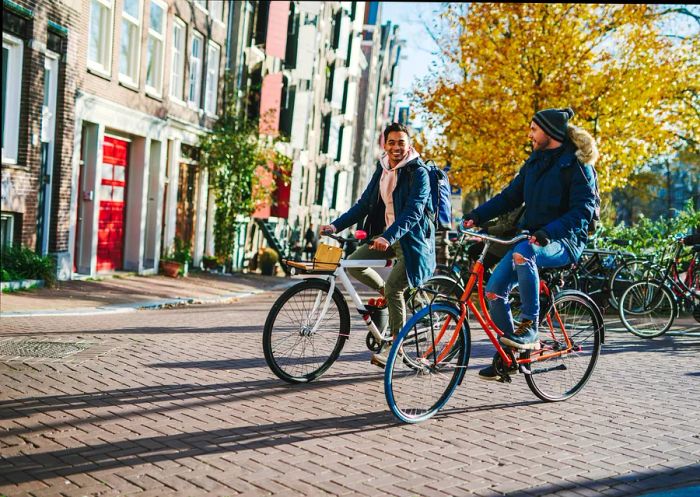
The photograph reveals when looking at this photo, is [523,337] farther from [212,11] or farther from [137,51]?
[212,11]

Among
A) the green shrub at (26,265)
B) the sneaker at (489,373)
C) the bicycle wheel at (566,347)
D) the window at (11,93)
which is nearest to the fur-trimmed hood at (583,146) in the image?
the bicycle wheel at (566,347)

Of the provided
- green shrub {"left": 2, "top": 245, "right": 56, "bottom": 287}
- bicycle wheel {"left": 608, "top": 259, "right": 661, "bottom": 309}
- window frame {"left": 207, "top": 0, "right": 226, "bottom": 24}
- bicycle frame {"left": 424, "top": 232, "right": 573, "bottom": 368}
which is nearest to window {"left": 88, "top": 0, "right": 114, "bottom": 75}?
green shrub {"left": 2, "top": 245, "right": 56, "bottom": 287}

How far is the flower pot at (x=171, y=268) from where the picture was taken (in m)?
18.9

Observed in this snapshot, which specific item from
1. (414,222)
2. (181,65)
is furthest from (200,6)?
(414,222)

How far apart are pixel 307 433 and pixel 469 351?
1.27 m

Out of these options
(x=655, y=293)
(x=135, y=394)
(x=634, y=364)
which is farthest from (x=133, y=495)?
(x=655, y=293)

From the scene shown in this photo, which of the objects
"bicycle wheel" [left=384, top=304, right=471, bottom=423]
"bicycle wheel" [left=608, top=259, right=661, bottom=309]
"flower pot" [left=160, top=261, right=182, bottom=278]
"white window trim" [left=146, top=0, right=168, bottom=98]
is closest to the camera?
"bicycle wheel" [left=384, top=304, right=471, bottom=423]

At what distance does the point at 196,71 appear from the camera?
21594 millimetres

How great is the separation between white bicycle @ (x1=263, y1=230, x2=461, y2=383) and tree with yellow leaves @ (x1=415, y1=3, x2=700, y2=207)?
521 inches

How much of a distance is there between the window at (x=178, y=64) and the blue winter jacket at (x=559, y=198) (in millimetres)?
15656

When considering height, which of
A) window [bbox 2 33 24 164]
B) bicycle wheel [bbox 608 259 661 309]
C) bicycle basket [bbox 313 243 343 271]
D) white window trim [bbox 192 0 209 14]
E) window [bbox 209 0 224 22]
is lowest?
bicycle wheel [bbox 608 259 661 309]

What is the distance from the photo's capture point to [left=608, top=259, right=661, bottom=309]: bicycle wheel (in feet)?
36.8

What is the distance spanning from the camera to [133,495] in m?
3.63

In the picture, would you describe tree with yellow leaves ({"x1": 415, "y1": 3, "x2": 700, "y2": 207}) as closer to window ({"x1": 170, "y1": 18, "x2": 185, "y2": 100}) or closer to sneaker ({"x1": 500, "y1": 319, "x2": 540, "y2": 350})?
window ({"x1": 170, "y1": 18, "x2": 185, "y2": 100})
